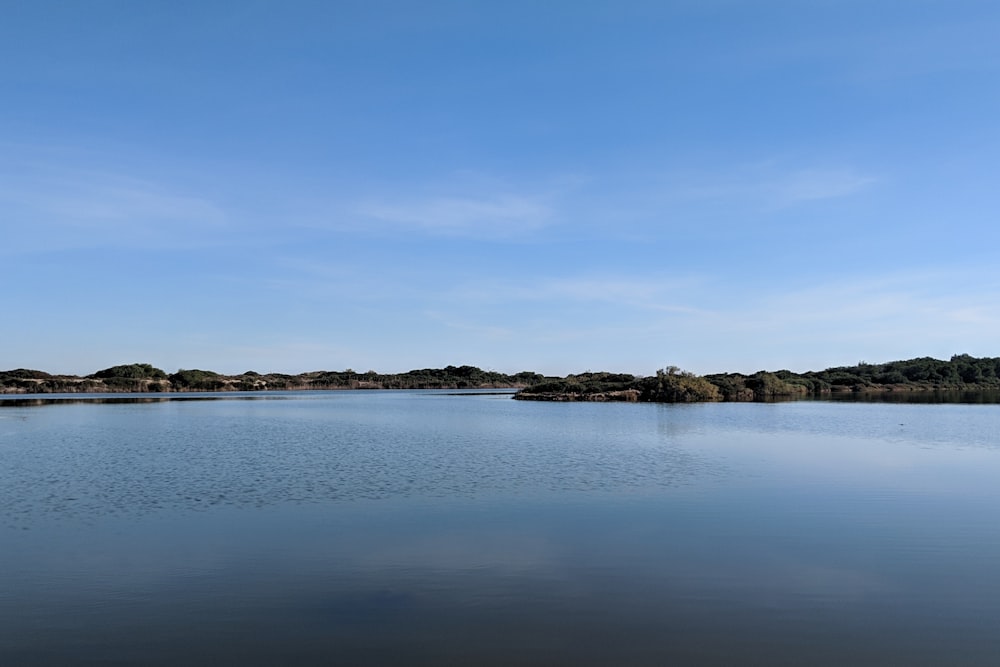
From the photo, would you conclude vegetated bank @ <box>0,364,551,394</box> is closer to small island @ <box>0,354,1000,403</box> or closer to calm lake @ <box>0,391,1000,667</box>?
small island @ <box>0,354,1000,403</box>

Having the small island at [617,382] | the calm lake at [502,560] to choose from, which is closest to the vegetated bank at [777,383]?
the small island at [617,382]

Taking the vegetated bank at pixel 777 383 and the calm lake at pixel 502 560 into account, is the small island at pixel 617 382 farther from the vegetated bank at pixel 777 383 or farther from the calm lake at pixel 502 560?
the calm lake at pixel 502 560

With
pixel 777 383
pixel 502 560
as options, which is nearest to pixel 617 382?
pixel 777 383

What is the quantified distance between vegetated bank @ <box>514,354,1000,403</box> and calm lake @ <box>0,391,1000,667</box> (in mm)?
52321

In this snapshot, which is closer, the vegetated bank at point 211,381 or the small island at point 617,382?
the small island at point 617,382

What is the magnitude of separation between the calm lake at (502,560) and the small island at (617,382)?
54718 mm

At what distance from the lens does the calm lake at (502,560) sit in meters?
8.13

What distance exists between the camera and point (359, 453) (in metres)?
27.3

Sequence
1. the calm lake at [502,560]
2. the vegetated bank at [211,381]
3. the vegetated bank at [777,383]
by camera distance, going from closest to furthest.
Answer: the calm lake at [502,560] → the vegetated bank at [777,383] → the vegetated bank at [211,381]

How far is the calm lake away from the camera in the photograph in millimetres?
8133

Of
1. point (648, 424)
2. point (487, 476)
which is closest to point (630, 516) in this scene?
point (487, 476)

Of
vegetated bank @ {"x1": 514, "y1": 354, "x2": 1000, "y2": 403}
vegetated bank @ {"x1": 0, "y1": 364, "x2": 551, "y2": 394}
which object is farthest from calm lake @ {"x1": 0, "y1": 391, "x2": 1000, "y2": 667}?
vegetated bank @ {"x1": 0, "y1": 364, "x2": 551, "y2": 394}

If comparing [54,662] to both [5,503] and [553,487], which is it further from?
[553,487]

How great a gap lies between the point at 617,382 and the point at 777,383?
2269 centimetres
